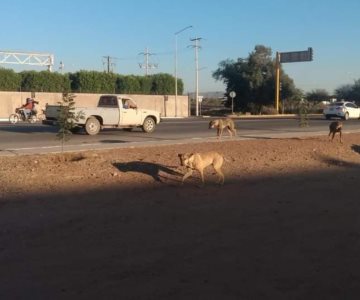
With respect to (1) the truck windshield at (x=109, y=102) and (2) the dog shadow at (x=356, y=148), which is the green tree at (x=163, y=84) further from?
(2) the dog shadow at (x=356, y=148)

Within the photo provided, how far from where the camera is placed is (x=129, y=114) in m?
26.0

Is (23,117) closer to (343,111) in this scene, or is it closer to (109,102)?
(109,102)

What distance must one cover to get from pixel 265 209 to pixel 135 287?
445 centimetres

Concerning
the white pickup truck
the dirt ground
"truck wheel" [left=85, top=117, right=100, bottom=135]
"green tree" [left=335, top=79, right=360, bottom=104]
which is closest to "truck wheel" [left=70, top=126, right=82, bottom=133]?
the white pickup truck

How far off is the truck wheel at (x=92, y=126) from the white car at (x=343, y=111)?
87.6 feet

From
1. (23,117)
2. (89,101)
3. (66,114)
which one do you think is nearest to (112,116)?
(66,114)

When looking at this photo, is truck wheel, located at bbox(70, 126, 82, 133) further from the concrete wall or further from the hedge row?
the hedge row

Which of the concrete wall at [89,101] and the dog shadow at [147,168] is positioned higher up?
the concrete wall at [89,101]

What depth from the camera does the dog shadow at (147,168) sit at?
12.3 metres

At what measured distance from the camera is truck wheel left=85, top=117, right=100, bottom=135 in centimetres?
2447

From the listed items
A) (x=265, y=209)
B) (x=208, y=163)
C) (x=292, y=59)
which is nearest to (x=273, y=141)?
(x=208, y=163)

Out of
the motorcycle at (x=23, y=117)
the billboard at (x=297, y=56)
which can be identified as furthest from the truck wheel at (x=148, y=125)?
the billboard at (x=297, y=56)

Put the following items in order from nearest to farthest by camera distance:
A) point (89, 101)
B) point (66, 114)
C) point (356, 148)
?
point (66, 114) → point (356, 148) → point (89, 101)

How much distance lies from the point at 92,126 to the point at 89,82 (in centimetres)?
4238
